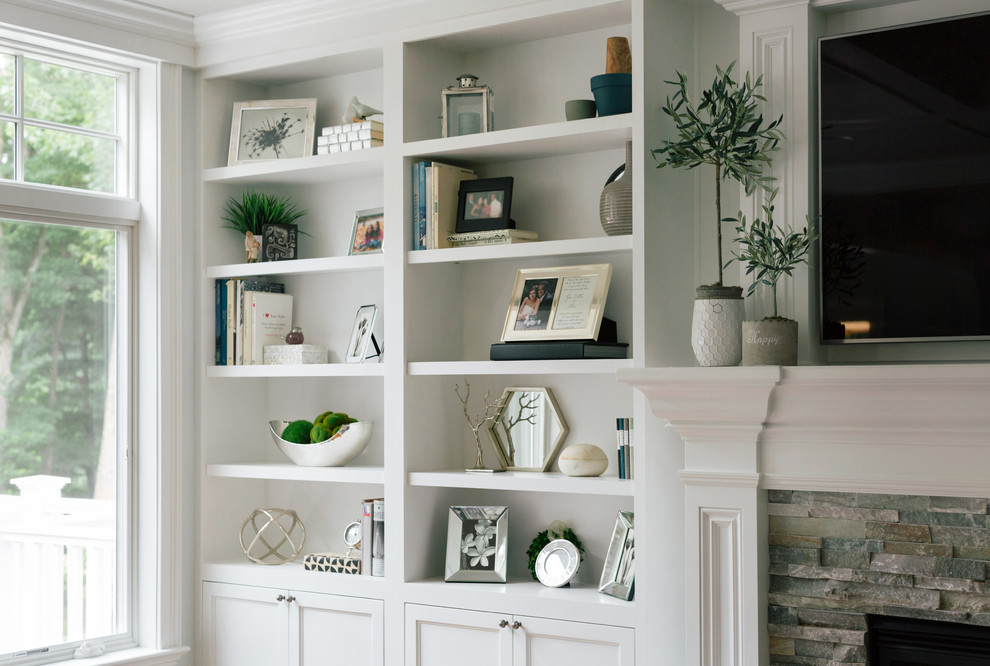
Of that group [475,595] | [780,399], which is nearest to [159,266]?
[475,595]

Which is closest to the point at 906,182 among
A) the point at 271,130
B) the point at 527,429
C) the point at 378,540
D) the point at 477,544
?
the point at 527,429

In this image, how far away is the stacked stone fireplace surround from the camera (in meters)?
2.45

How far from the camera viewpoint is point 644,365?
2928mm

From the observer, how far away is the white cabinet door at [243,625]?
3.60m

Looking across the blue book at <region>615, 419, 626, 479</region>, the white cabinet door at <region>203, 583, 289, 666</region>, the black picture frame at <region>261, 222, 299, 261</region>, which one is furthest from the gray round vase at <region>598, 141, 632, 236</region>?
the white cabinet door at <region>203, 583, 289, 666</region>

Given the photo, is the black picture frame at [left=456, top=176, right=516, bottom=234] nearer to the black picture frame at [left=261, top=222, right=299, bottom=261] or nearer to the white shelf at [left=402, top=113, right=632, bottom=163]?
the white shelf at [left=402, top=113, right=632, bottom=163]

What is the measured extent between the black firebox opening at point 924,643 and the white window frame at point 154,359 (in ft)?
7.88

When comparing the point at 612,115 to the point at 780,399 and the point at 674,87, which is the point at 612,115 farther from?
the point at 780,399

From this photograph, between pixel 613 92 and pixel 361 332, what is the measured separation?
1299 millimetres

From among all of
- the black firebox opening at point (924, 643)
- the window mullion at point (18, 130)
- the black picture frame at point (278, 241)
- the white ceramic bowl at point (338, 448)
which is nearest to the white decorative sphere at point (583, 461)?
the white ceramic bowl at point (338, 448)

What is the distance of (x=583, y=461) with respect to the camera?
10.3 ft

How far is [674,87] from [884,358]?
101 centimetres

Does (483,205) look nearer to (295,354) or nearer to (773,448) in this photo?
(295,354)

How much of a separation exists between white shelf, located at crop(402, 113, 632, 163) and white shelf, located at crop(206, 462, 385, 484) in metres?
1.08
